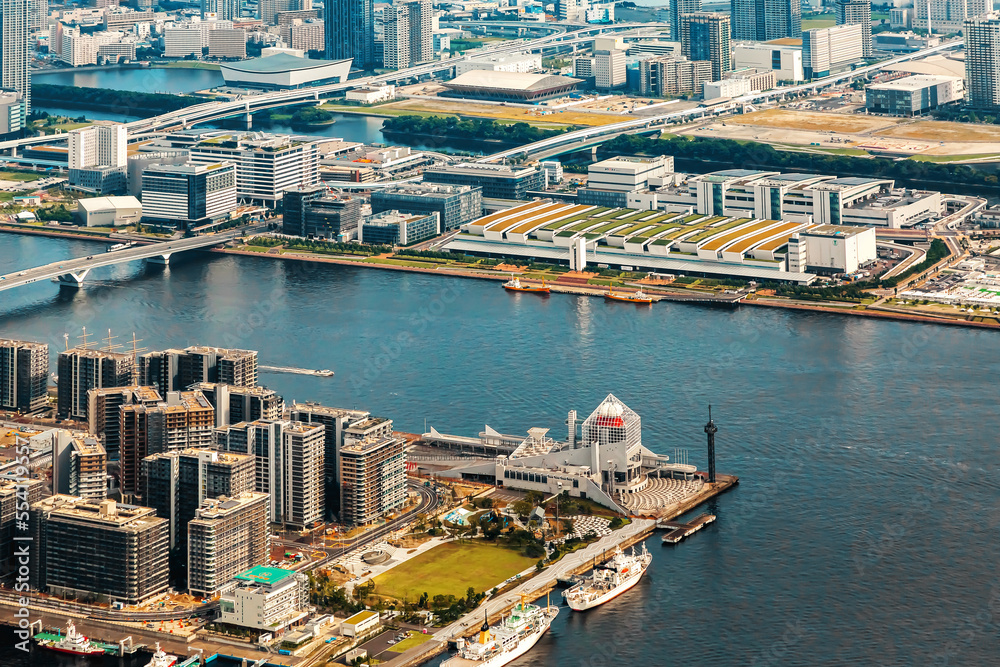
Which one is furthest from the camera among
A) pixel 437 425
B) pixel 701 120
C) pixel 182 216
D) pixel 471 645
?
pixel 701 120

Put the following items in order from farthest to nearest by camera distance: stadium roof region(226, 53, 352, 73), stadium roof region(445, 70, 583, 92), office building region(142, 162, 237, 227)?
stadium roof region(226, 53, 352, 73) < stadium roof region(445, 70, 583, 92) < office building region(142, 162, 237, 227)

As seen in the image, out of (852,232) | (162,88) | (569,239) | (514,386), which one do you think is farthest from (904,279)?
(162,88)

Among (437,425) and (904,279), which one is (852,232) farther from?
(437,425)

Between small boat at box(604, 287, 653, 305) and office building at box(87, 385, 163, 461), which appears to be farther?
small boat at box(604, 287, 653, 305)

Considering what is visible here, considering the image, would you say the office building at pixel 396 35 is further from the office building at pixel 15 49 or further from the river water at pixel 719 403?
the river water at pixel 719 403

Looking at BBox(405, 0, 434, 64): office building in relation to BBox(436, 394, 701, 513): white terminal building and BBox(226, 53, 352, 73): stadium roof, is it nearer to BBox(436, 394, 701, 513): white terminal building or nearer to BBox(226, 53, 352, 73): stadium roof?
BBox(226, 53, 352, 73): stadium roof

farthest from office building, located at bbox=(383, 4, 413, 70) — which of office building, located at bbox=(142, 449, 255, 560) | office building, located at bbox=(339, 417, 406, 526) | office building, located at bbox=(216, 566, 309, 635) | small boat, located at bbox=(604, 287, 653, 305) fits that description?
office building, located at bbox=(216, 566, 309, 635)

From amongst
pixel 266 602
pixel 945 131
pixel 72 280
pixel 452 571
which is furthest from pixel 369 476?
pixel 945 131
